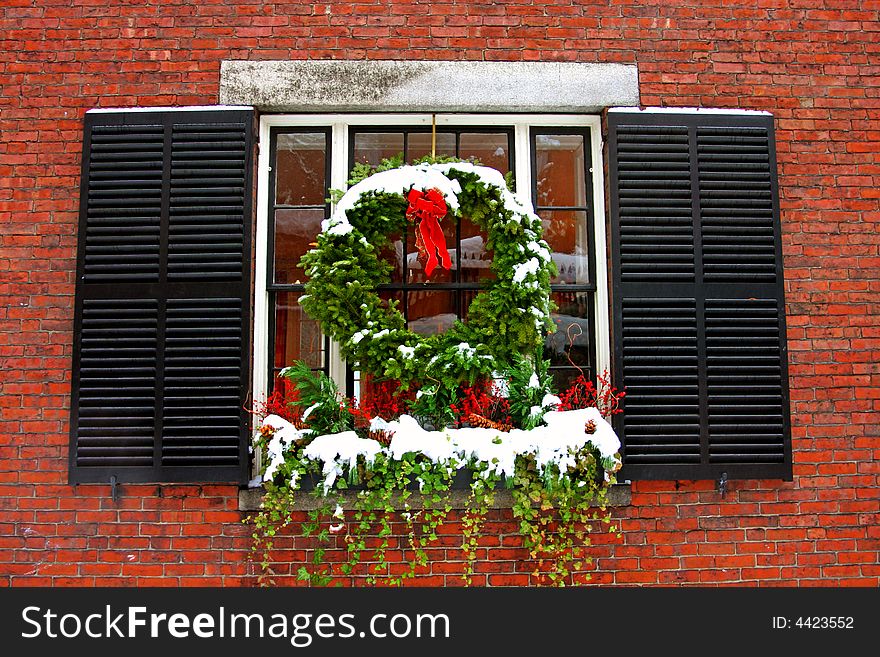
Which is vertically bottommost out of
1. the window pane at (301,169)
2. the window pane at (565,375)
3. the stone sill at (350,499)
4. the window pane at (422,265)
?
the stone sill at (350,499)

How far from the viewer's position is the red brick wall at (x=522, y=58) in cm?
429

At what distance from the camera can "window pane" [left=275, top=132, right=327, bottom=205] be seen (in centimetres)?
468

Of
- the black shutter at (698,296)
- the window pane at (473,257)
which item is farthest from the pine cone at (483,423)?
the window pane at (473,257)

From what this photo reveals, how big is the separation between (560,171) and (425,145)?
879 millimetres

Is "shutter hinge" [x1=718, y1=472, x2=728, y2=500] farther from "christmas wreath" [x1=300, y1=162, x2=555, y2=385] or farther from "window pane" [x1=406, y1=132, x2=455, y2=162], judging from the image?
"window pane" [x1=406, y1=132, x2=455, y2=162]

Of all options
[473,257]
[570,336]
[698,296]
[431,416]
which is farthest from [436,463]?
[698,296]

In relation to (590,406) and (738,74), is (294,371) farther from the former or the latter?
(738,74)

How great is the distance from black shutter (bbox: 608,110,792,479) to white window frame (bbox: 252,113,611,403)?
19 centimetres

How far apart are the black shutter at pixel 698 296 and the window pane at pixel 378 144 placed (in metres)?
1.33

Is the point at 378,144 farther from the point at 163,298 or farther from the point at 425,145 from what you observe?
the point at 163,298

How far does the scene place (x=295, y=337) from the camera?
180 inches

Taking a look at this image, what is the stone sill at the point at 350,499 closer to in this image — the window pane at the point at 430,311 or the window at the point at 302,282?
the window at the point at 302,282
